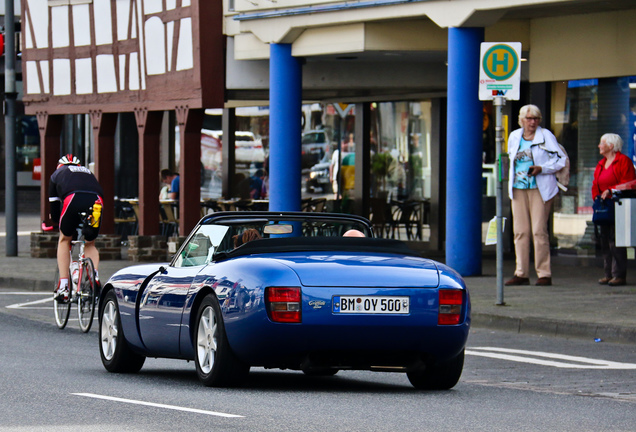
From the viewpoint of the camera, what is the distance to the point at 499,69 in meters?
14.8

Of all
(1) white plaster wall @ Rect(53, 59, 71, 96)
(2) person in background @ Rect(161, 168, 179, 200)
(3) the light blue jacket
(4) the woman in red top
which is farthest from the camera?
(2) person in background @ Rect(161, 168, 179, 200)

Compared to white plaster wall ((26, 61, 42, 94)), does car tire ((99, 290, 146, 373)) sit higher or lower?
lower

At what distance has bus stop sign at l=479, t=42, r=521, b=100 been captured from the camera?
48.4 ft

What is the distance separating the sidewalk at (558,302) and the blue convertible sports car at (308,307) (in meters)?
3.90

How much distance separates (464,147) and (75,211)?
579 centimetres

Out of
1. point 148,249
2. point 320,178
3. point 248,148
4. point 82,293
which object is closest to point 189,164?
point 148,249

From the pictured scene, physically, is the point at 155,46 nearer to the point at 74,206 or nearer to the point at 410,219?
the point at 410,219

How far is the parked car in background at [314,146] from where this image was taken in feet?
92.2

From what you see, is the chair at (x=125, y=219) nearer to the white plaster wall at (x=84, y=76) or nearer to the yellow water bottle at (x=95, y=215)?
the white plaster wall at (x=84, y=76)

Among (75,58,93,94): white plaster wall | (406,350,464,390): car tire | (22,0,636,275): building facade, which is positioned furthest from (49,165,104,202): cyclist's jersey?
(75,58,93,94): white plaster wall

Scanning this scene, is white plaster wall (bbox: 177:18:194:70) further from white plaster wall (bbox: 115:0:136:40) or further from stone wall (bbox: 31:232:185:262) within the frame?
stone wall (bbox: 31:232:185:262)

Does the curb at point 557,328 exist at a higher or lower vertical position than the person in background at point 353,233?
lower

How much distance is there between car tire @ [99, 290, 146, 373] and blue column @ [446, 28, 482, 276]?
843 cm

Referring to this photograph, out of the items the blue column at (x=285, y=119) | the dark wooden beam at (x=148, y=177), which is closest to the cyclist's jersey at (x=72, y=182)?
the blue column at (x=285, y=119)
